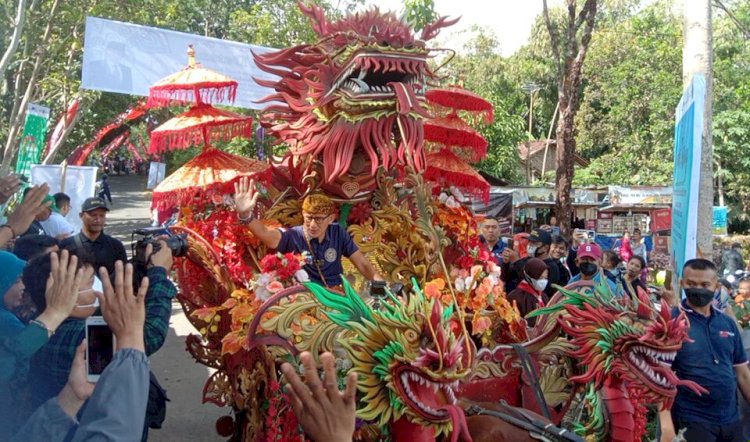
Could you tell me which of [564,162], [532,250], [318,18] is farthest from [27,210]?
[564,162]

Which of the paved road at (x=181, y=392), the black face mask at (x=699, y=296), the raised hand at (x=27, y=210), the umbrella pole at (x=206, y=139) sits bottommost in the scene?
the paved road at (x=181, y=392)

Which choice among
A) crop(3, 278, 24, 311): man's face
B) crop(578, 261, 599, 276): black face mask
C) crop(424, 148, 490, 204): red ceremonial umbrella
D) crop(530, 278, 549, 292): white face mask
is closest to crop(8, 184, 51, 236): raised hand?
crop(3, 278, 24, 311): man's face

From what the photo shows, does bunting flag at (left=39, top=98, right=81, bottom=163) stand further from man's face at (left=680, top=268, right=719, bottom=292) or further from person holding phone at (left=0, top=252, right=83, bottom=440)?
man's face at (left=680, top=268, right=719, bottom=292)

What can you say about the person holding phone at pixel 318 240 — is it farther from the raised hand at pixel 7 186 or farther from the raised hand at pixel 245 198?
the raised hand at pixel 7 186

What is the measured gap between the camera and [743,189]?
2033 centimetres

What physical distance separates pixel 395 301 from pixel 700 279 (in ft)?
6.34

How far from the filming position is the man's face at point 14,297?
2255mm

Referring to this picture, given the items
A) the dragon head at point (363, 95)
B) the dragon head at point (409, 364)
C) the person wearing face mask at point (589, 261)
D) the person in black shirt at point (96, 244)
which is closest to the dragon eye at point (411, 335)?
the dragon head at point (409, 364)

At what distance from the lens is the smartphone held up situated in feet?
7.11

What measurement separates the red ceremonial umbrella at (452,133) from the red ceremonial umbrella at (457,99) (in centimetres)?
10

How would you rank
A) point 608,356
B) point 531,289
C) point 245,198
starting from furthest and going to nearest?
point 531,289, point 245,198, point 608,356

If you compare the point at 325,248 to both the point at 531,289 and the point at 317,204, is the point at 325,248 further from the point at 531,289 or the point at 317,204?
the point at 531,289

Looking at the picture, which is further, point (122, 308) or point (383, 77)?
point (383, 77)

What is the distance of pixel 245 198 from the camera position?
421cm
